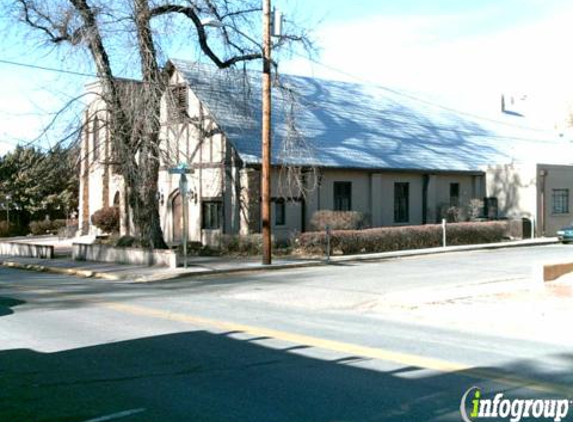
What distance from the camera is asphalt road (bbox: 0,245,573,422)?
655cm

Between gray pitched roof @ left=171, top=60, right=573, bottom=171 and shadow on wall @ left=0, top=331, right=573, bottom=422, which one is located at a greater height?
gray pitched roof @ left=171, top=60, right=573, bottom=171

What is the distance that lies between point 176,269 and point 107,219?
55.2 feet

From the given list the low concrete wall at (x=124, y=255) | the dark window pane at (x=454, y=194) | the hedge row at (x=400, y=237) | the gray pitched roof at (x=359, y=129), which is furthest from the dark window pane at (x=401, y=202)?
the low concrete wall at (x=124, y=255)

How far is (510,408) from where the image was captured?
6414mm

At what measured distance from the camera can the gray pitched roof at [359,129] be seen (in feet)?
93.9

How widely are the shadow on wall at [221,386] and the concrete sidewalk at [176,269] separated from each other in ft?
38.6

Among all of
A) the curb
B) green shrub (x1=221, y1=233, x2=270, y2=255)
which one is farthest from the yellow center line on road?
green shrub (x1=221, y1=233, x2=270, y2=255)

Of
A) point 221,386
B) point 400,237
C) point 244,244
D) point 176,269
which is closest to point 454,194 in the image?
point 400,237

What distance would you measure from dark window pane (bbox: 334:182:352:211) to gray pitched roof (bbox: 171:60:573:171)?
1094 millimetres

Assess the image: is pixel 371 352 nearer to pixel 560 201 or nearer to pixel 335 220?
pixel 335 220

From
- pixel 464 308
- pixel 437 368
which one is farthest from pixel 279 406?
pixel 464 308

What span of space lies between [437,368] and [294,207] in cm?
2169

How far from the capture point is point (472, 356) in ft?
28.7

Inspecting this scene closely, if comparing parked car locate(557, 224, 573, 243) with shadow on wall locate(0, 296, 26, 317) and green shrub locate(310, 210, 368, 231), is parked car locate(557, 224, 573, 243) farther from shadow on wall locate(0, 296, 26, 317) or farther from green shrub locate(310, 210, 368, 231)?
shadow on wall locate(0, 296, 26, 317)
